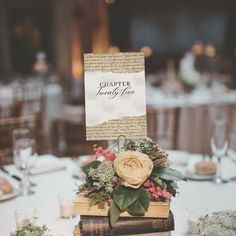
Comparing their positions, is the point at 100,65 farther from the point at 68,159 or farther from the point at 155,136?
the point at 155,136

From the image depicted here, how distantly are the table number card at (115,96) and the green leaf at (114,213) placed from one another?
0.20 meters

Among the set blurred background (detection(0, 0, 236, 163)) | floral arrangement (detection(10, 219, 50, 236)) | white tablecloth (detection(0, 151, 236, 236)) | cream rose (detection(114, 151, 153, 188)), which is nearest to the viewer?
cream rose (detection(114, 151, 153, 188))

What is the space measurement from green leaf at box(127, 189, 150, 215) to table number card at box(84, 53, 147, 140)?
0.19 meters

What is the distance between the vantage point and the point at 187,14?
1033 centimetres

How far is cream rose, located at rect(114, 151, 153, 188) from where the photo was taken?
1324 millimetres

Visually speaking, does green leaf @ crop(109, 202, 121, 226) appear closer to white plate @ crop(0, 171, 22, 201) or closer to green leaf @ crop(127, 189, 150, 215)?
green leaf @ crop(127, 189, 150, 215)

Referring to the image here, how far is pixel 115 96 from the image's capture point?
56.7 inches

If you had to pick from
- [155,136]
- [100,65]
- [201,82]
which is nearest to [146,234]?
[100,65]

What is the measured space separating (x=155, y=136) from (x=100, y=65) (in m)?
2.53

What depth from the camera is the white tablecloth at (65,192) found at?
5.49ft

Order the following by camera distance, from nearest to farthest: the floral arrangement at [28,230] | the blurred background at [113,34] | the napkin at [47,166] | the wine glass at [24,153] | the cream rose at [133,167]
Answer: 1. the cream rose at [133,167]
2. the floral arrangement at [28,230]
3. the wine glass at [24,153]
4. the napkin at [47,166]
5. the blurred background at [113,34]

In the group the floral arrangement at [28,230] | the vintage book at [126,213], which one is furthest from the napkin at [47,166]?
the vintage book at [126,213]

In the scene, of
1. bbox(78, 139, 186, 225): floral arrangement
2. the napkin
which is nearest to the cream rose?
bbox(78, 139, 186, 225): floral arrangement

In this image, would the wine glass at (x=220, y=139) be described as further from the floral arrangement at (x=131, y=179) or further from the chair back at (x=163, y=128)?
the chair back at (x=163, y=128)
